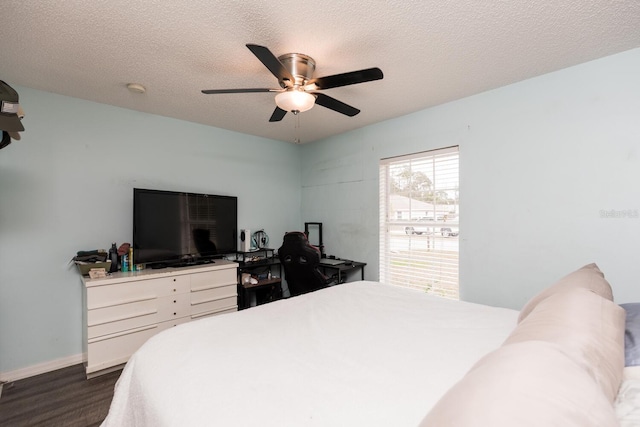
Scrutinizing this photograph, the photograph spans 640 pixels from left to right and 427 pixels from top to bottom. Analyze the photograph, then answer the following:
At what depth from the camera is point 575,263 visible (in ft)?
7.19

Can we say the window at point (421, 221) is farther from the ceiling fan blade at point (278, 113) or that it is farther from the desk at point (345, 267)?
the ceiling fan blade at point (278, 113)

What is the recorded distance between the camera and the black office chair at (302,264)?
305 centimetres

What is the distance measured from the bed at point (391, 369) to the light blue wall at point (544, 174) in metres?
0.93

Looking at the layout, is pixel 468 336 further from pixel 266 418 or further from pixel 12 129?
pixel 12 129

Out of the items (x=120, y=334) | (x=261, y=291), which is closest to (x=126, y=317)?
(x=120, y=334)

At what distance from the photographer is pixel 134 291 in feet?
8.54

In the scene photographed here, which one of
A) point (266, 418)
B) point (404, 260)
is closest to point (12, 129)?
point (266, 418)

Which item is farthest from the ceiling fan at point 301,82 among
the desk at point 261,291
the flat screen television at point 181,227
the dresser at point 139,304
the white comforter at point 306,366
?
the desk at point 261,291

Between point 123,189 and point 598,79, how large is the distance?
4.33 m

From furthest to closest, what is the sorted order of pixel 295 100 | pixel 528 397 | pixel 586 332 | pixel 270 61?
pixel 295 100, pixel 270 61, pixel 586 332, pixel 528 397

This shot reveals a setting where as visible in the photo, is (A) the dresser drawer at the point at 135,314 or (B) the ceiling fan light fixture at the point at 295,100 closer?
(B) the ceiling fan light fixture at the point at 295,100

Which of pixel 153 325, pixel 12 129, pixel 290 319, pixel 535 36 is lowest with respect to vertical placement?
pixel 153 325

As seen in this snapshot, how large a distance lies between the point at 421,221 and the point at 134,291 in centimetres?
298

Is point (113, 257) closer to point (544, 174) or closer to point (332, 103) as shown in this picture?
point (332, 103)
